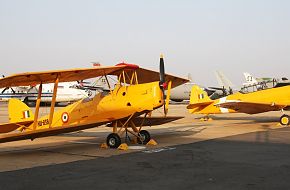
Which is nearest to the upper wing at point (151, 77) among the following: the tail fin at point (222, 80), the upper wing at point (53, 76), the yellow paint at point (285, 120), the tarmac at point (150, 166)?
the upper wing at point (53, 76)

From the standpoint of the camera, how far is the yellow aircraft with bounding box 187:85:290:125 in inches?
736

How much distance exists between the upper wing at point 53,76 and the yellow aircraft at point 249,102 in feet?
30.9

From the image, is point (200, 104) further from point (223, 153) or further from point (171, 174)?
point (171, 174)

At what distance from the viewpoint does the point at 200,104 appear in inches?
856

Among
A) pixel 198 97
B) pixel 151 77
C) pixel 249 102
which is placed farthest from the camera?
pixel 198 97

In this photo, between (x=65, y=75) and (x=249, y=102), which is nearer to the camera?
(x=65, y=75)

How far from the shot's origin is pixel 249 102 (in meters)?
18.2

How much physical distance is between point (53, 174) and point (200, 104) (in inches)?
619

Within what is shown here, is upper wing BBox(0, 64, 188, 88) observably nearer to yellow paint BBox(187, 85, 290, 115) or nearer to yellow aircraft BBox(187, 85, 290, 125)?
yellow aircraft BBox(187, 85, 290, 125)

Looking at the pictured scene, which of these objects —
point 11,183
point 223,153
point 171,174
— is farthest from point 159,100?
point 11,183

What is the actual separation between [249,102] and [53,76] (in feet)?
36.8

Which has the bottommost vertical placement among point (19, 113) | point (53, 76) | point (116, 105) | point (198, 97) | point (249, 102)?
point (249, 102)

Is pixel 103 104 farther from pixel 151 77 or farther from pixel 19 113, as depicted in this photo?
pixel 19 113

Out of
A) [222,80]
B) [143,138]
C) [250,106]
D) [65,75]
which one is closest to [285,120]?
[250,106]
